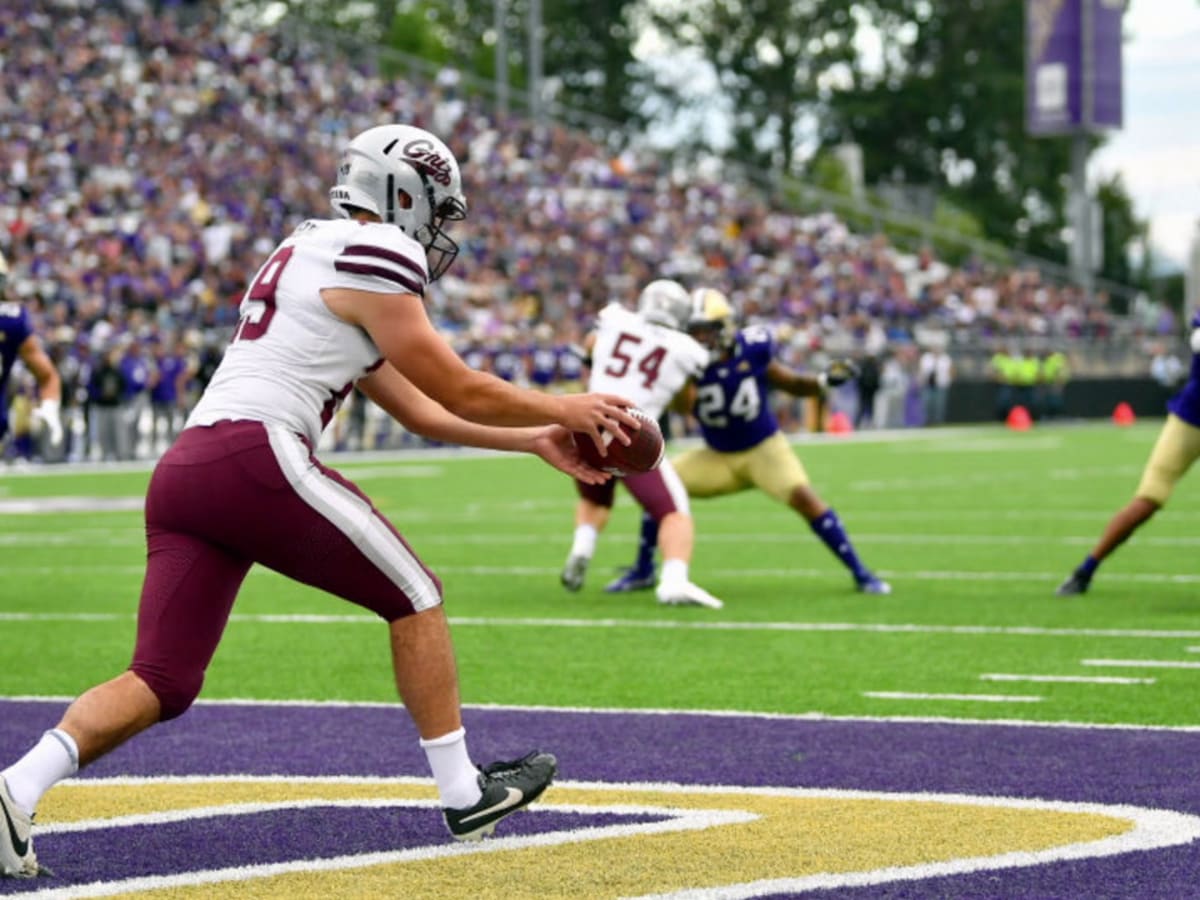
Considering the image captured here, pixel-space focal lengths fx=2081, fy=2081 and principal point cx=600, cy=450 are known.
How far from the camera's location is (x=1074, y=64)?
4656cm

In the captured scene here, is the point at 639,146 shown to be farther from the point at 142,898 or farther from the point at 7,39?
the point at 142,898

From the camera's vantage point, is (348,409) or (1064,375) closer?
(348,409)

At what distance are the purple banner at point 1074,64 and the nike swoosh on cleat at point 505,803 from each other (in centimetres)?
4345

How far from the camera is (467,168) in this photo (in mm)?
36688

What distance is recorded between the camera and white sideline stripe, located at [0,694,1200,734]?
22.8 feet

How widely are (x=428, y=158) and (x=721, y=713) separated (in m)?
2.92

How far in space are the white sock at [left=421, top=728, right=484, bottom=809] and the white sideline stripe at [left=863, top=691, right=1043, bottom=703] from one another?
2.98 meters

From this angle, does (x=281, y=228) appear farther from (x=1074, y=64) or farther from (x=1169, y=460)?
(x=1074, y=64)

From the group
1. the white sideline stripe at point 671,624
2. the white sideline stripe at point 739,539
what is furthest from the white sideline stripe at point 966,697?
the white sideline stripe at point 739,539

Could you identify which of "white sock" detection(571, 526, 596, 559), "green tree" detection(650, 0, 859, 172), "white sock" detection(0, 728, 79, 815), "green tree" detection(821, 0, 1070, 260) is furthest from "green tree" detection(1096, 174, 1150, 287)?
"white sock" detection(0, 728, 79, 815)

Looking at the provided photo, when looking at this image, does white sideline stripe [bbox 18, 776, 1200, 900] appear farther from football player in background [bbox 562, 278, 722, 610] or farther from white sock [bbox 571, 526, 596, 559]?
white sock [bbox 571, 526, 596, 559]

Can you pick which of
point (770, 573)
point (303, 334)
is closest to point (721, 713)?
point (303, 334)

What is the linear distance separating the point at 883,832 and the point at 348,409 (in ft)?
80.1

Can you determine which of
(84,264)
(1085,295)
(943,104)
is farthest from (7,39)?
(943,104)
